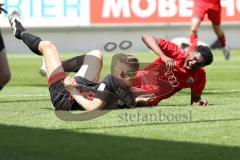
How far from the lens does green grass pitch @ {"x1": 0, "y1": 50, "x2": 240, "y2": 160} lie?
21.5 ft

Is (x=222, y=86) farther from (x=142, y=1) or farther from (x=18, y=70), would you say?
(x=142, y=1)

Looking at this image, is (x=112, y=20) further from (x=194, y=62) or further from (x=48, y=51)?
(x=194, y=62)

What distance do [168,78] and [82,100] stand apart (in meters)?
1.20

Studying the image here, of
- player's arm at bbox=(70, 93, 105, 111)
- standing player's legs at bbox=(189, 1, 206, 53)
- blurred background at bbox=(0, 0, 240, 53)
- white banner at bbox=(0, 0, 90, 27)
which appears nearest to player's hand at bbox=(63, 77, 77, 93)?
player's arm at bbox=(70, 93, 105, 111)

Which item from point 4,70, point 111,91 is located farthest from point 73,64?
point 4,70

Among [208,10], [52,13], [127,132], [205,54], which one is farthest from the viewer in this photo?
[52,13]

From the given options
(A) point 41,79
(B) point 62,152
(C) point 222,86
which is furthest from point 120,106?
(A) point 41,79

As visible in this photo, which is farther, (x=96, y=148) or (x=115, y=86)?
(x=115, y=86)

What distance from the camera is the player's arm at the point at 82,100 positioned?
920 cm

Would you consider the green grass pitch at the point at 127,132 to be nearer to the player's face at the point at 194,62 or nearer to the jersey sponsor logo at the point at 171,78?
the jersey sponsor logo at the point at 171,78

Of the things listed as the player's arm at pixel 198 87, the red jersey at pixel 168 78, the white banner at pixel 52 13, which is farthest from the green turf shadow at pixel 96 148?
the white banner at pixel 52 13

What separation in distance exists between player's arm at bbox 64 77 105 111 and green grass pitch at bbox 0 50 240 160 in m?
0.23

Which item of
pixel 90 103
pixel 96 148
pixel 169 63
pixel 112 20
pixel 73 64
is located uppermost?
pixel 169 63

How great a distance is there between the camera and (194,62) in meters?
9.63
